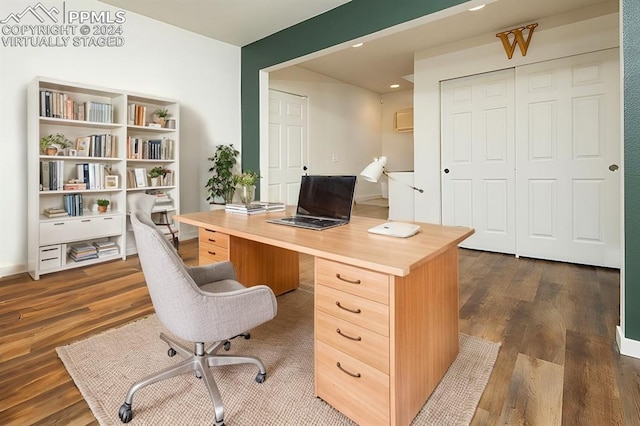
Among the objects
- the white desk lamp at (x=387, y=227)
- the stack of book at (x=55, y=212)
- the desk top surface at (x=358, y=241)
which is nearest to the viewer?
the desk top surface at (x=358, y=241)

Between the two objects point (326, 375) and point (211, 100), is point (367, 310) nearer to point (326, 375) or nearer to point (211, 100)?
point (326, 375)

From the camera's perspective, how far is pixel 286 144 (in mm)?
5504

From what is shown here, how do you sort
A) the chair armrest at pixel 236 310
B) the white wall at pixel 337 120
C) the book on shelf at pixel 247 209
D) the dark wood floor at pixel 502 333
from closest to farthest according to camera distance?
the chair armrest at pixel 236 310 → the dark wood floor at pixel 502 333 → the book on shelf at pixel 247 209 → the white wall at pixel 337 120

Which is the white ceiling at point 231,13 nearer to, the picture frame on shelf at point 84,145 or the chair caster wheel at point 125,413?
the picture frame on shelf at point 84,145

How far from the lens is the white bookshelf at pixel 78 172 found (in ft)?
10.2

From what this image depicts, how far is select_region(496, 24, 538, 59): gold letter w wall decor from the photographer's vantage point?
362 centimetres

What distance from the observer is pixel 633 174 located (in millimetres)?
1797

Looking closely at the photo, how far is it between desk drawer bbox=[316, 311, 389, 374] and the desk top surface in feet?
0.91

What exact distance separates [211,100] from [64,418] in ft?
Result: 13.6

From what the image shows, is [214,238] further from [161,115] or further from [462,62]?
[462,62]

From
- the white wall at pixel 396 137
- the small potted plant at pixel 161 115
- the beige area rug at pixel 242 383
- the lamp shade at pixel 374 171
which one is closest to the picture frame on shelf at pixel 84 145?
the small potted plant at pixel 161 115

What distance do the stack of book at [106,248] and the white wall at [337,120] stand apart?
3181 mm

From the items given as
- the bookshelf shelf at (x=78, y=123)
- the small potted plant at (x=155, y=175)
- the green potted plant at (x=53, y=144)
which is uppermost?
the bookshelf shelf at (x=78, y=123)

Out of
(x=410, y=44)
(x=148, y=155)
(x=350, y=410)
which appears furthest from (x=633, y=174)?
(x=148, y=155)
